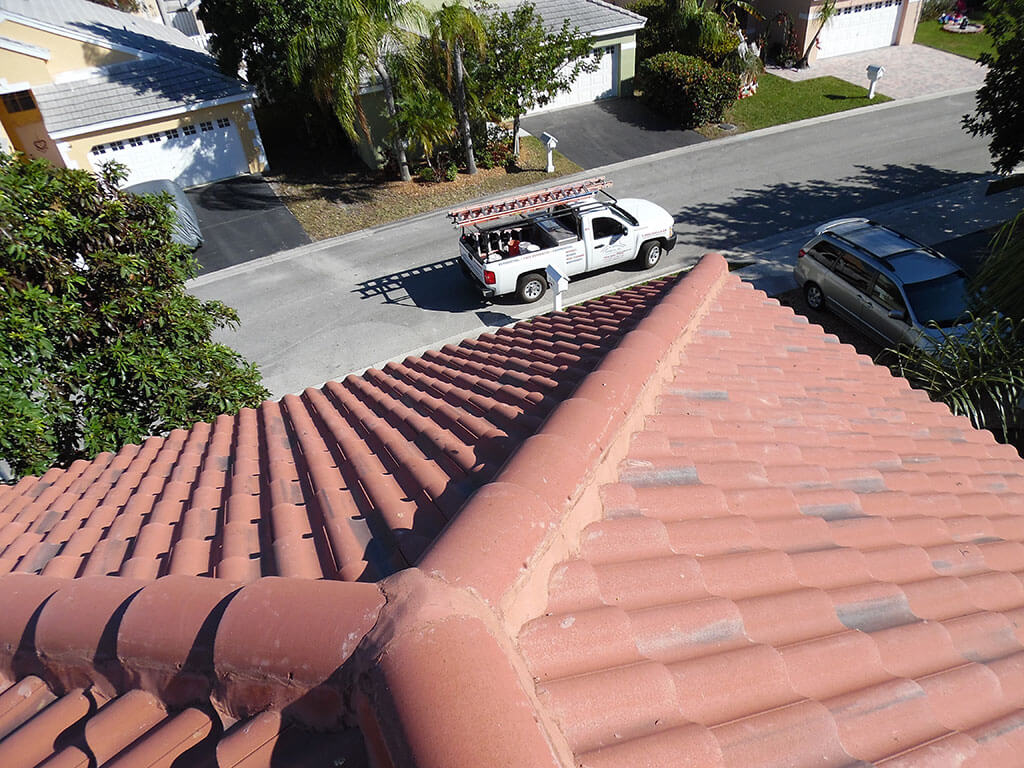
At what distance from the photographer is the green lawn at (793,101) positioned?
74.9 ft

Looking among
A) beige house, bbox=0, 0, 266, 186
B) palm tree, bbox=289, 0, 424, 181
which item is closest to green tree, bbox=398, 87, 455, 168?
palm tree, bbox=289, 0, 424, 181

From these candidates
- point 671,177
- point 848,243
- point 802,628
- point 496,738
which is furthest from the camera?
point 671,177

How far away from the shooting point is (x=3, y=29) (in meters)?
18.3

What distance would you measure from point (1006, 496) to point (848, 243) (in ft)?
28.9

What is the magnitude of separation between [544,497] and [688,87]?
22222mm

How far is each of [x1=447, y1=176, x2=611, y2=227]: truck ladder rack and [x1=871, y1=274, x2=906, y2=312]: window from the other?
5.83m

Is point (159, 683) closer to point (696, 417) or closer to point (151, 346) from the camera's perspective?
point (696, 417)

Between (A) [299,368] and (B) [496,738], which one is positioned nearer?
(B) [496,738]

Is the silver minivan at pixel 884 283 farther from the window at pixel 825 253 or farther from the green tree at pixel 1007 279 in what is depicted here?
the green tree at pixel 1007 279

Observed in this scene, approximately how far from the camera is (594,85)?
79.5ft

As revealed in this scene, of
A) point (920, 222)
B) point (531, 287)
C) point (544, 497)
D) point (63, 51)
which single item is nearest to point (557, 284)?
point (531, 287)

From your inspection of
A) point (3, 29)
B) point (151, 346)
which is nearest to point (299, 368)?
point (151, 346)

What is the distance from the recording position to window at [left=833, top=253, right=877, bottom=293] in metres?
11.6

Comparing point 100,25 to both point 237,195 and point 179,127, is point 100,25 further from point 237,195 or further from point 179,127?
point 237,195
